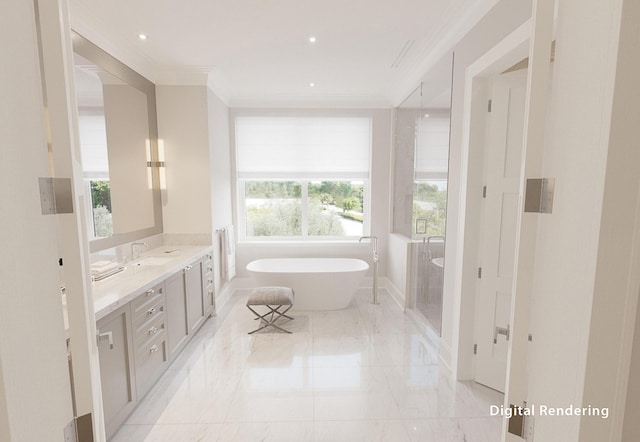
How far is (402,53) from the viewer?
3.21 metres

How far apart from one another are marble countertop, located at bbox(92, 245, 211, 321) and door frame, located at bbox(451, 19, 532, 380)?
8.12 feet

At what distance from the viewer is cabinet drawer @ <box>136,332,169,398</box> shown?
7.29 ft

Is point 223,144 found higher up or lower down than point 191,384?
higher up

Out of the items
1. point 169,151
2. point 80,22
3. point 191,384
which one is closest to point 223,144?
point 169,151

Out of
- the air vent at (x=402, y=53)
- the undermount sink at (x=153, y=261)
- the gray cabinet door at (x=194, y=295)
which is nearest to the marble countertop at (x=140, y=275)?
the undermount sink at (x=153, y=261)

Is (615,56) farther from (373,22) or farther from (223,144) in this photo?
(223,144)

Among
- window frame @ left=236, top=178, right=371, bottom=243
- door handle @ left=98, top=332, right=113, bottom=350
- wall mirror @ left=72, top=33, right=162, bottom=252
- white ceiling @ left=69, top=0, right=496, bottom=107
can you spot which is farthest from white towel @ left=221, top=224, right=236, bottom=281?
door handle @ left=98, top=332, right=113, bottom=350

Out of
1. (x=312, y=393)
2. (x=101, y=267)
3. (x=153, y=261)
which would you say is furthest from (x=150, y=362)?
(x=312, y=393)

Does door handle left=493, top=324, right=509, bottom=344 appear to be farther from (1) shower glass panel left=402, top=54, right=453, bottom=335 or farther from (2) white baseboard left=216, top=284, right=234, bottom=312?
(2) white baseboard left=216, top=284, right=234, bottom=312

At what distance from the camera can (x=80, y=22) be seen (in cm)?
241

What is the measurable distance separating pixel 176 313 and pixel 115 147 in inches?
66.9

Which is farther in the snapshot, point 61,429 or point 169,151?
point 169,151

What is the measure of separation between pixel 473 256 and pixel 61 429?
8.21ft

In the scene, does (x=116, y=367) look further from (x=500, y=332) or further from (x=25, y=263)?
(x=500, y=332)
